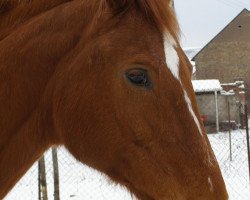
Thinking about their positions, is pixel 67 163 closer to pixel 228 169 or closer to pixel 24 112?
pixel 228 169

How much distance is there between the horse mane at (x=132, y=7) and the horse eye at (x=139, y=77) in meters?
0.28

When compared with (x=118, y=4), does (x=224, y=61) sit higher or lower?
higher

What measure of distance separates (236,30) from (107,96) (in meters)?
35.6

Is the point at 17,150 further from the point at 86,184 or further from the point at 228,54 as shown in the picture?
the point at 228,54

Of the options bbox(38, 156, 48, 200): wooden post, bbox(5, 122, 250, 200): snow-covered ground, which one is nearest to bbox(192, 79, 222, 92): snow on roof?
bbox(5, 122, 250, 200): snow-covered ground

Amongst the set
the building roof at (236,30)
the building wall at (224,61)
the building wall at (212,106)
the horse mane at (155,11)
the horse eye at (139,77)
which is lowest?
the horse eye at (139,77)

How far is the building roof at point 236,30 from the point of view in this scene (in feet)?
116

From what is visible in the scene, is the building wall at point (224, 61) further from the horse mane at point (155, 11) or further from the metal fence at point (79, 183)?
the horse mane at point (155, 11)

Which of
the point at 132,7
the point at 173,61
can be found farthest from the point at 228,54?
the point at 173,61

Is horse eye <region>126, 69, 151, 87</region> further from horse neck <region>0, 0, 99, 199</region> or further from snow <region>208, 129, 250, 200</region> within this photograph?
snow <region>208, 129, 250, 200</region>

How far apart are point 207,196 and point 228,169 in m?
7.46

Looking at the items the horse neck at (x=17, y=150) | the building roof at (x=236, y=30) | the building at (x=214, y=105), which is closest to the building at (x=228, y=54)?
the building roof at (x=236, y=30)

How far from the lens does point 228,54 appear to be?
115ft

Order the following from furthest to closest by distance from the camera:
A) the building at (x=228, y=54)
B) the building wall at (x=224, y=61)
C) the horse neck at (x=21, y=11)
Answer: the building at (x=228, y=54)
the building wall at (x=224, y=61)
the horse neck at (x=21, y=11)
